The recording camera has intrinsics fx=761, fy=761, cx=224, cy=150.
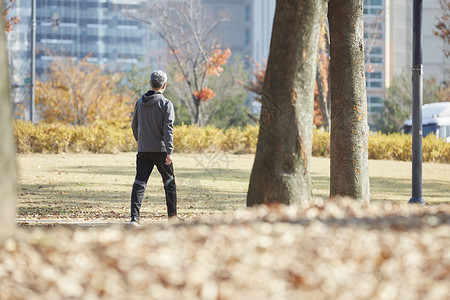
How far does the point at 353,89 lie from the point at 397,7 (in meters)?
93.7

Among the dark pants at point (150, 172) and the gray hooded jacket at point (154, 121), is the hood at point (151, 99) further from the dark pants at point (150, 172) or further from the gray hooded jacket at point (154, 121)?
the dark pants at point (150, 172)

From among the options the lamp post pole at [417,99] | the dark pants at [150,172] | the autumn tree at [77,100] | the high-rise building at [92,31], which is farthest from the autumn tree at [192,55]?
the high-rise building at [92,31]

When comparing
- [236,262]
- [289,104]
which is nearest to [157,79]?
[289,104]

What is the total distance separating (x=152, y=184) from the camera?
16688mm

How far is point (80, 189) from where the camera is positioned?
14992mm

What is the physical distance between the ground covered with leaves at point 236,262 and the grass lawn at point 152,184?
18.0 feet

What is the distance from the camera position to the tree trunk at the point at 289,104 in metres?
6.54

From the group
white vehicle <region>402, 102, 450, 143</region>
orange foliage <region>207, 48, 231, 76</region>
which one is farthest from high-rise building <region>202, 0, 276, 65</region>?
white vehicle <region>402, 102, 450, 143</region>

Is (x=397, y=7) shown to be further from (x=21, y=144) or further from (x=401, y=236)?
(x=401, y=236)

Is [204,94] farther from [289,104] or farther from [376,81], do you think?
[376,81]

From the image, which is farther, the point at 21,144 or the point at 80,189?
the point at 21,144

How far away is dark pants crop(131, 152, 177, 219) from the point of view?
846cm

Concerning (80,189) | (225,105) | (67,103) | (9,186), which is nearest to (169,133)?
(9,186)

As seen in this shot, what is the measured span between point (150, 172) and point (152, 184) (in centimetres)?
822
